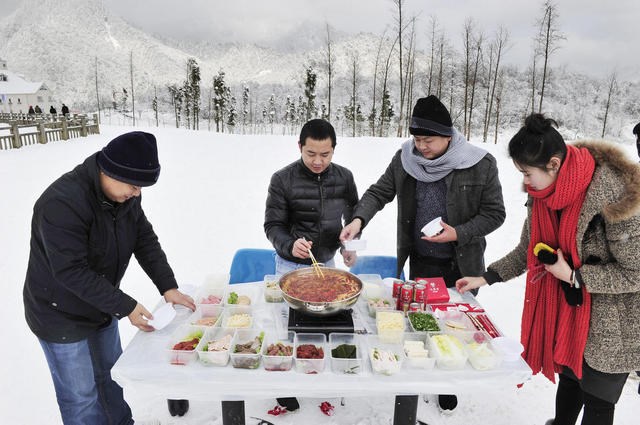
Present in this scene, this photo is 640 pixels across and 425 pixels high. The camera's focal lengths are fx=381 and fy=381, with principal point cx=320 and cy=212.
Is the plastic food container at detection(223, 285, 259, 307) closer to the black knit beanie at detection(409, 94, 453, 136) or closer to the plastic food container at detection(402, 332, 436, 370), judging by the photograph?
the plastic food container at detection(402, 332, 436, 370)

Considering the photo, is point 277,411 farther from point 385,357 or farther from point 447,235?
point 447,235

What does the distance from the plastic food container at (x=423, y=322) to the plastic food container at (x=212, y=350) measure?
0.94 metres

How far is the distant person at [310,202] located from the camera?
8.99 ft

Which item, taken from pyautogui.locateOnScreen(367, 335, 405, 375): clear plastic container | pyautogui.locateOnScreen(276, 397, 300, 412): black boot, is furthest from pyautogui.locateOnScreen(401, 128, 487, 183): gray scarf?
pyautogui.locateOnScreen(276, 397, 300, 412): black boot

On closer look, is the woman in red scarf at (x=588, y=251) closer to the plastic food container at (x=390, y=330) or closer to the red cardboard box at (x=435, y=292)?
the red cardboard box at (x=435, y=292)

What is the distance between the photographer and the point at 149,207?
26.8 feet

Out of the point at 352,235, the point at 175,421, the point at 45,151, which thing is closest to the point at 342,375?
the point at 352,235

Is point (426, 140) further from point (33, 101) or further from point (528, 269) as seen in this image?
point (33, 101)

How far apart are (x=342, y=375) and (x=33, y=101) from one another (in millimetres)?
64671

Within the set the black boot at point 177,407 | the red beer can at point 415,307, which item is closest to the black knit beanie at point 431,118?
the red beer can at point 415,307

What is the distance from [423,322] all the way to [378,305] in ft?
0.98

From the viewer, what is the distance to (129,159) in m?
1.74

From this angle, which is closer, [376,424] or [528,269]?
[528,269]

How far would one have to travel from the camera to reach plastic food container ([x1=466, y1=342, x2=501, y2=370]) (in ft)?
5.74
